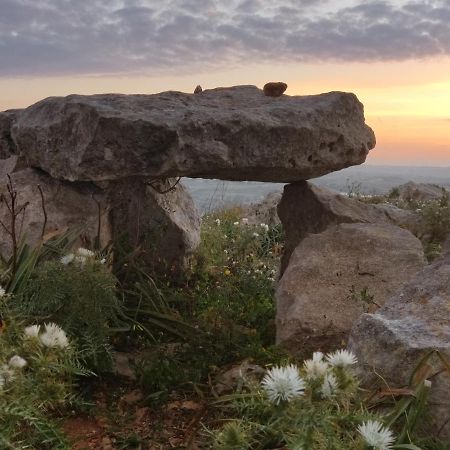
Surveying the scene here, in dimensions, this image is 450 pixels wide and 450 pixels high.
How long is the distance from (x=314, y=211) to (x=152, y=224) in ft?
5.25

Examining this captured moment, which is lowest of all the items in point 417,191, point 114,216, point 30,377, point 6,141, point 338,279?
point 417,191

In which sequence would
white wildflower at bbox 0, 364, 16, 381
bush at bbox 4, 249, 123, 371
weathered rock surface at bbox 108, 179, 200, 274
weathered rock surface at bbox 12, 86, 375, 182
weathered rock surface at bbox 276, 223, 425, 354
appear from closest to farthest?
white wildflower at bbox 0, 364, 16, 381, bush at bbox 4, 249, 123, 371, weathered rock surface at bbox 276, 223, 425, 354, weathered rock surface at bbox 12, 86, 375, 182, weathered rock surface at bbox 108, 179, 200, 274

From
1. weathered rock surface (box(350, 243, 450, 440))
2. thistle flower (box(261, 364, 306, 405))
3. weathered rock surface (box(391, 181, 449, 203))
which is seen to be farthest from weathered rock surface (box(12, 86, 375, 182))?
weathered rock surface (box(391, 181, 449, 203))

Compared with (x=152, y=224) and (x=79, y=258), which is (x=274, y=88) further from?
(x=79, y=258)

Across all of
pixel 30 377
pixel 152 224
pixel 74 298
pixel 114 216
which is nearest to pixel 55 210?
pixel 114 216

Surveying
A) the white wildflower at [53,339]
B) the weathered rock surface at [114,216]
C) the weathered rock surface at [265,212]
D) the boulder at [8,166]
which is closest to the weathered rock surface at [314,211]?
the weathered rock surface at [114,216]

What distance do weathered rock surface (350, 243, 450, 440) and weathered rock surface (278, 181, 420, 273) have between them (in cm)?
323

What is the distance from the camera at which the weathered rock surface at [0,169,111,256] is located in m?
6.23

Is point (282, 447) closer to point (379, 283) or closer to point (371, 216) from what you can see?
point (379, 283)

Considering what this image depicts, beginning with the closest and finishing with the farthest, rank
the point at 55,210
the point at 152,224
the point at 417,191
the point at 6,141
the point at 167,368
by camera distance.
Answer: the point at 167,368 → the point at 55,210 → the point at 152,224 → the point at 6,141 → the point at 417,191

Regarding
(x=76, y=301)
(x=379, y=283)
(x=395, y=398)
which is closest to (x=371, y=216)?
(x=379, y=283)

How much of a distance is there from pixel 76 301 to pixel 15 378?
80.8 inches

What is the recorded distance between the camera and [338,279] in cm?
607

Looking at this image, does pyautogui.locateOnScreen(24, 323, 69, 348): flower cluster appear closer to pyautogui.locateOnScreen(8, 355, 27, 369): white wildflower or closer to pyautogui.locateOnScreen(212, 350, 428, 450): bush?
pyautogui.locateOnScreen(8, 355, 27, 369): white wildflower
